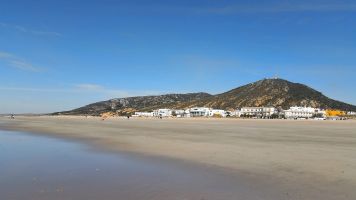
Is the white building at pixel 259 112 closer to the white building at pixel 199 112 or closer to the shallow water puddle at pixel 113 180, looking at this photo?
the white building at pixel 199 112

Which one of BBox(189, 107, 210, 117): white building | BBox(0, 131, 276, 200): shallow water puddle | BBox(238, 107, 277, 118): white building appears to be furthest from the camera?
BBox(189, 107, 210, 117): white building

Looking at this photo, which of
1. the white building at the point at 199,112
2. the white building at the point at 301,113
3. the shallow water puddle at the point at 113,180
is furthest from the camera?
the white building at the point at 199,112

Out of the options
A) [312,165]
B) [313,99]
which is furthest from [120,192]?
[313,99]

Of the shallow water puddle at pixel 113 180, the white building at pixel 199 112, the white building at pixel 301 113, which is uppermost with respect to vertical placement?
the white building at pixel 199 112

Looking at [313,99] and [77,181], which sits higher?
[313,99]

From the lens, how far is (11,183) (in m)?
10.7

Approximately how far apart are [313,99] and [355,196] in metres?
198

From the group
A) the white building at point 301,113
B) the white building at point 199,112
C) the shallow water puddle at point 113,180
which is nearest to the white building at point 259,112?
the white building at point 301,113

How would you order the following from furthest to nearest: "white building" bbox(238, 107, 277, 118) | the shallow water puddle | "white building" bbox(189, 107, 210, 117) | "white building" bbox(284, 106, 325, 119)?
"white building" bbox(189, 107, 210, 117)
"white building" bbox(238, 107, 277, 118)
"white building" bbox(284, 106, 325, 119)
the shallow water puddle

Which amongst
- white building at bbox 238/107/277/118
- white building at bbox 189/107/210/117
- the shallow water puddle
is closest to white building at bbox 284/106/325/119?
white building at bbox 238/107/277/118

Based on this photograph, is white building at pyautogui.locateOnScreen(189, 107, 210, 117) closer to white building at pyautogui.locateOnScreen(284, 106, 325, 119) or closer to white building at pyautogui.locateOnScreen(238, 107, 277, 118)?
white building at pyautogui.locateOnScreen(238, 107, 277, 118)

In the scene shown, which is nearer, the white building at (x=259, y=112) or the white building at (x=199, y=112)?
the white building at (x=259, y=112)

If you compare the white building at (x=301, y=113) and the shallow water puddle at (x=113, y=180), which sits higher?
the white building at (x=301, y=113)

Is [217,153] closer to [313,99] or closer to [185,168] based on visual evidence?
[185,168]
